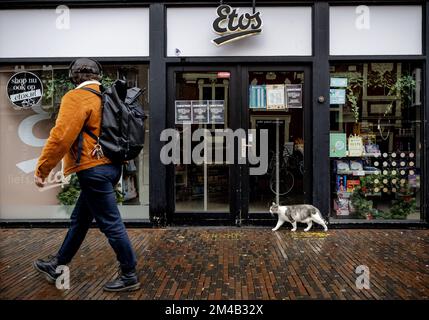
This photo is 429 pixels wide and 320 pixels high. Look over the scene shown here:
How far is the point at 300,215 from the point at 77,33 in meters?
4.67

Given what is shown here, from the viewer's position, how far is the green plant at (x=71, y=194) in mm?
7516

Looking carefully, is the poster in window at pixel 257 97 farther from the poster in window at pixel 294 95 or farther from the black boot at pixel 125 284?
the black boot at pixel 125 284

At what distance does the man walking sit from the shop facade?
2.98 metres

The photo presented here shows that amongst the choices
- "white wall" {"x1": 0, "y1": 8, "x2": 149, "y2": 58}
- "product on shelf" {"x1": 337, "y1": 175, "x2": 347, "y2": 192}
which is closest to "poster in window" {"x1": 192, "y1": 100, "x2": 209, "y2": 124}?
"white wall" {"x1": 0, "y1": 8, "x2": 149, "y2": 58}

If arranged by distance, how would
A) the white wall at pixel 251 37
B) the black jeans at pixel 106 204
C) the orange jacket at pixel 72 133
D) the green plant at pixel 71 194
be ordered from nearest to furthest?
the orange jacket at pixel 72 133, the black jeans at pixel 106 204, the white wall at pixel 251 37, the green plant at pixel 71 194

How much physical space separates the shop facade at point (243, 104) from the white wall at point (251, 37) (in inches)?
0.6

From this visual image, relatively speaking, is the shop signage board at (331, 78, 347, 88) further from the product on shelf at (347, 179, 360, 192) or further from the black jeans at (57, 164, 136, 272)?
the black jeans at (57, 164, 136, 272)

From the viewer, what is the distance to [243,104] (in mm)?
7285

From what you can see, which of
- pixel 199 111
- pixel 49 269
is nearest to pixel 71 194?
pixel 199 111

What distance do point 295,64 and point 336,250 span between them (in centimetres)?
310

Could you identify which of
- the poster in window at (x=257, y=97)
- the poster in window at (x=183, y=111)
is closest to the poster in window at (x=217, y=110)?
the poster in window at (x=183, y=111)
